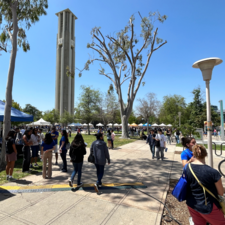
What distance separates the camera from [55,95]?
73.7m

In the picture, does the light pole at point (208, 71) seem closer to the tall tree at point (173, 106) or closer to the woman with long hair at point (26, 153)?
the woman with long hair at point (26, 153)

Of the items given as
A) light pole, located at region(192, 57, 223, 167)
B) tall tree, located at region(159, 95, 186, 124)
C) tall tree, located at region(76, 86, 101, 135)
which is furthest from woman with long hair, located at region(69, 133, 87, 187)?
tall tree, located at region(159, 95, 186, 124)

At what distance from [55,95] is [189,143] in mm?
76405

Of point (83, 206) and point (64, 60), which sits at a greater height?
point (64, 60)

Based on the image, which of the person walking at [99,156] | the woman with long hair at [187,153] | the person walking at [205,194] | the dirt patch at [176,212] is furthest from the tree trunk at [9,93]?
the person walking at [205,194]

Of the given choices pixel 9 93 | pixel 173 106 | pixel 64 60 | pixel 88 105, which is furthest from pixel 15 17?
pixel 64 60

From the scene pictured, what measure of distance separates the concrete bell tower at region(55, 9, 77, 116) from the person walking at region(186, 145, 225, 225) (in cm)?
7233

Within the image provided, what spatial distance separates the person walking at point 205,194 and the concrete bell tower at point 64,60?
7233cm

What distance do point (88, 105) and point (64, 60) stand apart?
49.4 meters

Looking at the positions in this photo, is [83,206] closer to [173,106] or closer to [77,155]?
[77,155]

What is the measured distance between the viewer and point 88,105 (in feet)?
105

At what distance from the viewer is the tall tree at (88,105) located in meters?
31.5

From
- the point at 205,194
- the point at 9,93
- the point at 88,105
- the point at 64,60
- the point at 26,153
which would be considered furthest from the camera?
the point at 64,60

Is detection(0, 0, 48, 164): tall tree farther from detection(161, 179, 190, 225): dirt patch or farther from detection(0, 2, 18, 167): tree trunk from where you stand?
detection(161, 179, 190, 225): dirt patch
